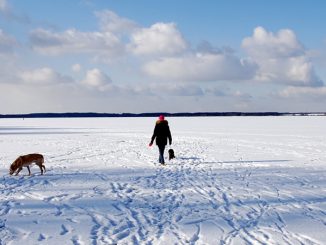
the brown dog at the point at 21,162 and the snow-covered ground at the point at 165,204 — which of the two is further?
the brown dog at the point at 21,162

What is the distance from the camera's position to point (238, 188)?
10.3 meters

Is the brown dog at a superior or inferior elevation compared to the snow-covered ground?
superior

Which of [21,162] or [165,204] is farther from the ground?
[21,162]

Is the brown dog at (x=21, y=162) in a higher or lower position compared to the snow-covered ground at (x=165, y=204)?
higher

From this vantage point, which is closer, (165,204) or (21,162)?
(165,204)

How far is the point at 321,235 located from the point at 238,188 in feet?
13.1

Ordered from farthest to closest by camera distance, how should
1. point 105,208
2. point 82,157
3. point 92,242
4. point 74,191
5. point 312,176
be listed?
point 82,157 → point 312,176 → point 74,191 → point 105,208 → point 92,242

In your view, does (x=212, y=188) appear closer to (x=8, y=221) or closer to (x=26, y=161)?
(x=8, y=221)

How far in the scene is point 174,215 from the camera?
7.53 meters

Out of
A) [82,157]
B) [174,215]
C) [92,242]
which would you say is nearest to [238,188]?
[174,215]

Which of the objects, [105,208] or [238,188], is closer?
[105,208]

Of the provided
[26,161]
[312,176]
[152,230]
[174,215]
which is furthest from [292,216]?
[26,161]

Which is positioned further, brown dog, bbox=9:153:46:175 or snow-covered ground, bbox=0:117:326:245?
brown dog, bbox=9:153:46:175

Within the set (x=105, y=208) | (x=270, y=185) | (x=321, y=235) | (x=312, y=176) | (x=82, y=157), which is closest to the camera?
(x=321, y=235)
